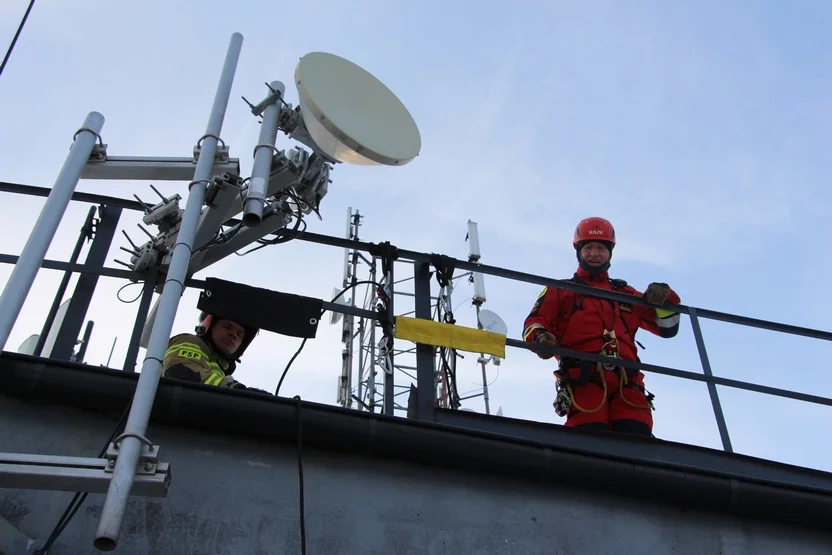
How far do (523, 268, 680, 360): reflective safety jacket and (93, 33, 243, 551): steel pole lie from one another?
8.42ft

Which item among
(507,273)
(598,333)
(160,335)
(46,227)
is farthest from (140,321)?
(598,333)

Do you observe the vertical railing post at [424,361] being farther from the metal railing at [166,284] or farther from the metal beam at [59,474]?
the metal beam at [59,474]

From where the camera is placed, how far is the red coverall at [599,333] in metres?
5.45

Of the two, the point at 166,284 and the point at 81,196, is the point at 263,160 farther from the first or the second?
the point at 81,196

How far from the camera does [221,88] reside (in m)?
4.09

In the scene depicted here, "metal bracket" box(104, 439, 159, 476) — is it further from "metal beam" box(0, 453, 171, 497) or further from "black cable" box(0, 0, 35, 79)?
"black cable" box(0, 0, 35, 79)

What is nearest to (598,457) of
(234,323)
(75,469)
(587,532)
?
(587,532)

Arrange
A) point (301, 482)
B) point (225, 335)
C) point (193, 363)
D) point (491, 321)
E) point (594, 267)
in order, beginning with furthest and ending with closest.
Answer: point (491, 321), point (594, 267), point (225, 335), point (193, 363), point (301, 482)

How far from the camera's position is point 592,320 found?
5816 millimetres

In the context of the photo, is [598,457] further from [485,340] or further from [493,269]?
[493,269]

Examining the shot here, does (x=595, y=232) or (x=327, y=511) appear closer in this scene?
(x=327, y=511)

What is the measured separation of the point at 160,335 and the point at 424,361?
1.91 metres

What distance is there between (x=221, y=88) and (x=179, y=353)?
1.35 metres

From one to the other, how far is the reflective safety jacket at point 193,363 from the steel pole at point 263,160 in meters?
0.81
